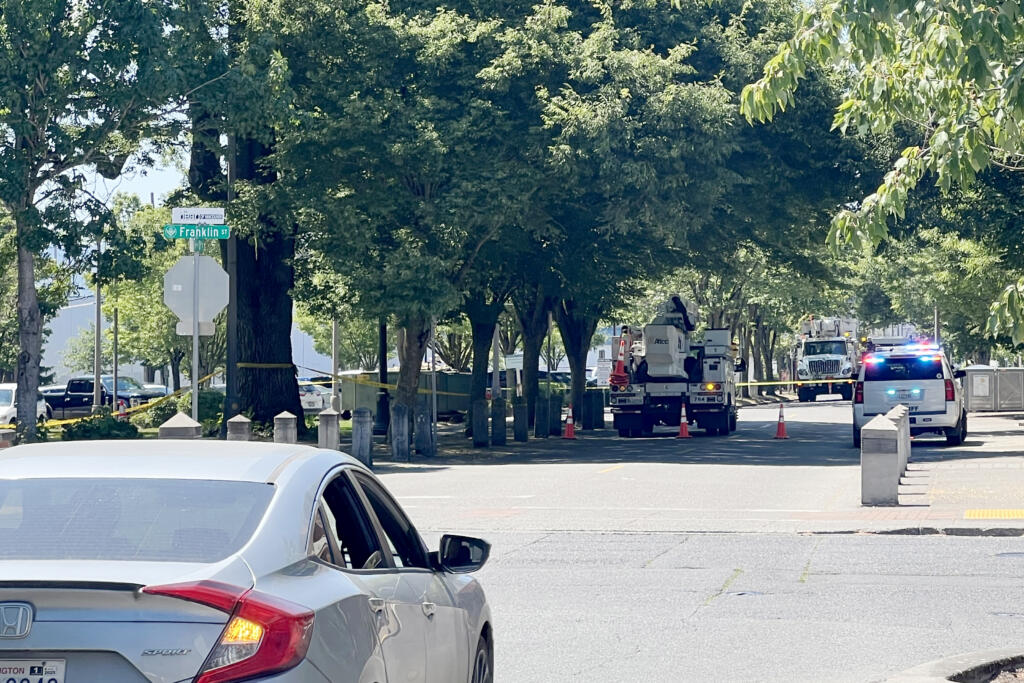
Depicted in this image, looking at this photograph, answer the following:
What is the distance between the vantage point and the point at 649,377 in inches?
1596

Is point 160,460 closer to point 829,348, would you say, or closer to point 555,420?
point 555,420

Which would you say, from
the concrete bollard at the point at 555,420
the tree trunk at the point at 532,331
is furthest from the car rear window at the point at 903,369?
the tree trunk at the point at 532,331

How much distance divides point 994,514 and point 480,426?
1952cm

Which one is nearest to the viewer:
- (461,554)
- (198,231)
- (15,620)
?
(15,620)

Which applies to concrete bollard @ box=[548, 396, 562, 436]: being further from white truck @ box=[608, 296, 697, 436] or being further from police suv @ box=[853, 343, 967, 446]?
police suv @ box=[853, 343, 967, 446]

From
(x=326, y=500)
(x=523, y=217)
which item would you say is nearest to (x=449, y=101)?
(x=523, y=217)

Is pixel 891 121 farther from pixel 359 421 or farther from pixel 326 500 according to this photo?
pixel 359 421

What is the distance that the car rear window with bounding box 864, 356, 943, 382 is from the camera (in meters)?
31.2

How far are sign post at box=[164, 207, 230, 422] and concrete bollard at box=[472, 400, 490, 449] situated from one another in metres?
14.7

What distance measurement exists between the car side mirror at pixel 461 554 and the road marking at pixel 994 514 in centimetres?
1187

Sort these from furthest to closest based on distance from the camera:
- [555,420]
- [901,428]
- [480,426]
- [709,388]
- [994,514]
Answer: [555,420], [709,388], [480,426], [901,428], [994,514]

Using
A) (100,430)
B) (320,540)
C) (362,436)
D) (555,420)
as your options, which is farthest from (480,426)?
(320,540)

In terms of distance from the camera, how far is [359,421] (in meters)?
27.8

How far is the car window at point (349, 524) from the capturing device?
5438mm
